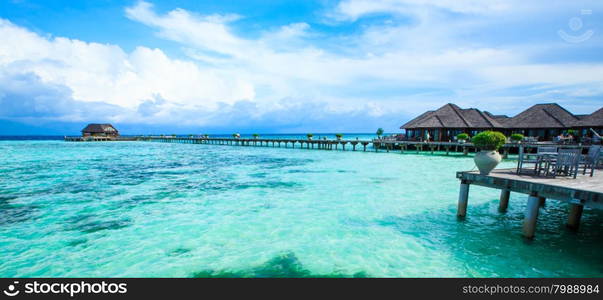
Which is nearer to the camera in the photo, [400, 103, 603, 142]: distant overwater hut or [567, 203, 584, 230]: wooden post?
[567, 203, 584, 230]: wooden post

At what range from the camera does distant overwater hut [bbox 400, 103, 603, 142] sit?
Result: 33.1 meters

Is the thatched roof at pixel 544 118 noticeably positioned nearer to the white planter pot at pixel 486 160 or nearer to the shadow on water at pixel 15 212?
the white planter pot at pixel 486 160

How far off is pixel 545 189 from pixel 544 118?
36.7 metres

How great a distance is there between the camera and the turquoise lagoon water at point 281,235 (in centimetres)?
584

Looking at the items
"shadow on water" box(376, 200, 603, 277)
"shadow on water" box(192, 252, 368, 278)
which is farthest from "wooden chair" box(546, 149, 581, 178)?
"shadow on water" box(192, 252, 368, 278)

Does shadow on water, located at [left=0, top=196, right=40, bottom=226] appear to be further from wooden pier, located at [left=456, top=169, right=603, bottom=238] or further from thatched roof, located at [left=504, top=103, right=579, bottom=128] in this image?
thatched roof, located at [left=504, top=103, right=579, bottom=128]

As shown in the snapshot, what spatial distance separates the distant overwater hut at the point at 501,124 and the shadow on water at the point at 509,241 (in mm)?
28509

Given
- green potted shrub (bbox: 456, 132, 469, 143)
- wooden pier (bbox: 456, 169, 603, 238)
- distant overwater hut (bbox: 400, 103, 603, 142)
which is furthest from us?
distant overwater hut (bbox: 400, 103, 603, 142)

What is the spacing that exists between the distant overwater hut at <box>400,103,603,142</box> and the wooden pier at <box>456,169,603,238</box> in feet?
98.0

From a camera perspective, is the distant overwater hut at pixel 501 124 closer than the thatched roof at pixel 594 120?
No

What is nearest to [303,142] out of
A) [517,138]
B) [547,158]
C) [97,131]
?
[517,138]

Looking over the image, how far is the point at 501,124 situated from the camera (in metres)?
36.4

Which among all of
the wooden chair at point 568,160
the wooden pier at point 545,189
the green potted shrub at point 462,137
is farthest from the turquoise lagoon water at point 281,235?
the green potted shrub at point 462,137

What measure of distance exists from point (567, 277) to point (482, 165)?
276cm
